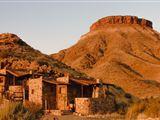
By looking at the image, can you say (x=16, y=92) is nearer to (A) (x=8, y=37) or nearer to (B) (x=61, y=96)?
(B) (x=61, y=96)

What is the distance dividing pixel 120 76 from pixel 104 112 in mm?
50554

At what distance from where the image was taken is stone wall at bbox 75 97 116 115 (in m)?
29.2

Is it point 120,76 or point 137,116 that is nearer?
point 137,116

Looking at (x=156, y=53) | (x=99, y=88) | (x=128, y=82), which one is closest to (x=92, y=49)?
(x=156, y=53)

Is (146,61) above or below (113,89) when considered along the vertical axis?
above

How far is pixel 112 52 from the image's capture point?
4080 inches

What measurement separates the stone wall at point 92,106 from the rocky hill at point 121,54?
1361 inches

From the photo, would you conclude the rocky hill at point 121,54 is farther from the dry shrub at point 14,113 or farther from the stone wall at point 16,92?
the dry shrub at point 14,113

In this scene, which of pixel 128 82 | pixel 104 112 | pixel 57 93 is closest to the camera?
pixel 104 112

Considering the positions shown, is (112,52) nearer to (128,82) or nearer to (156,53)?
(156,53)

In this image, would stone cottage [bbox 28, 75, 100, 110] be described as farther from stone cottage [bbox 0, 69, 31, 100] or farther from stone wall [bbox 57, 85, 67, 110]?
stone cottage [bbox 0, 69, 31, 100]

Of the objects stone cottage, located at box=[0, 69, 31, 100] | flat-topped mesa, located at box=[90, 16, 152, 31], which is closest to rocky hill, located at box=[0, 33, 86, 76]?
stone cottage, located at box=[0, 69, 31, 100]

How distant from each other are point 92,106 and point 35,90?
201 inches

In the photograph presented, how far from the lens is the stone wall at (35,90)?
3118 cm
